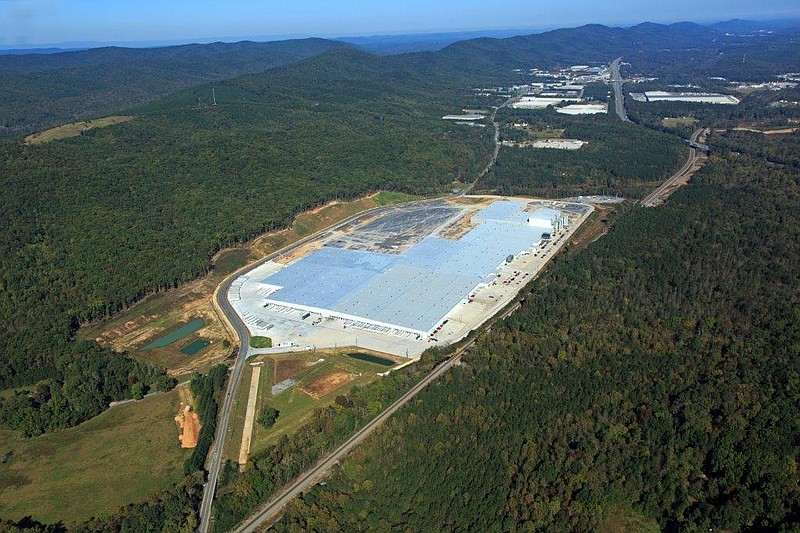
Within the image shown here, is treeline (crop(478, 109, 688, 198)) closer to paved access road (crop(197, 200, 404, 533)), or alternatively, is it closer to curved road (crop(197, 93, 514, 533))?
curved road (crop(197, 93, 514, 533))

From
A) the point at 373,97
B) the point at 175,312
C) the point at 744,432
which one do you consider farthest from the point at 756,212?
the point at 373,97

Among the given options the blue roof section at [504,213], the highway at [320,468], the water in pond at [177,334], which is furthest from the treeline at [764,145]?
the water in pond at [177,334]

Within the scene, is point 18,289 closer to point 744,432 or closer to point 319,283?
point 319,283

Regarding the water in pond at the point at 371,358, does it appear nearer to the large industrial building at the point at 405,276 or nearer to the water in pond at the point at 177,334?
the large industrial building at the point at 405,276

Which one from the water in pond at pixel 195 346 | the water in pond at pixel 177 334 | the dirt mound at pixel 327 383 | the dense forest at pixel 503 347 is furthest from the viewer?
the water in pond at pixel 177 334

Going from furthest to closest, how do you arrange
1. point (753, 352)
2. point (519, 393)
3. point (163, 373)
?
point (163, 373), point (753, 352), point (519, 393)

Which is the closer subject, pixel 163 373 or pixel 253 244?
pixel 163 373

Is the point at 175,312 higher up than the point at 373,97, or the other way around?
the point at 373,97
